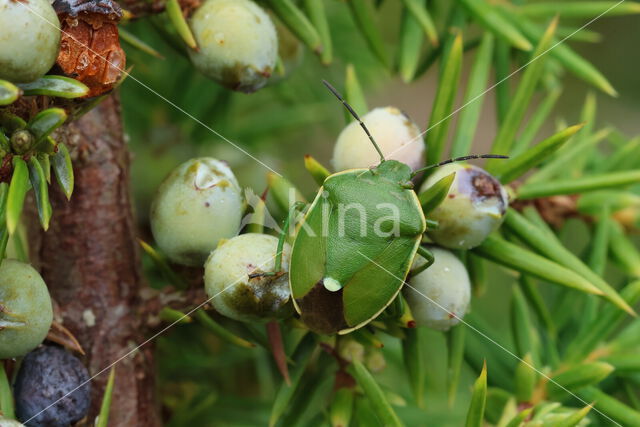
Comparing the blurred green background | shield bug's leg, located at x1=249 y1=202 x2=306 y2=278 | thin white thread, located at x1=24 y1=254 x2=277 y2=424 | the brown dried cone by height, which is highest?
the brown dried cone

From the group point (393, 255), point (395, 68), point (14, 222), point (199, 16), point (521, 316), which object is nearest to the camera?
point (14, 222)

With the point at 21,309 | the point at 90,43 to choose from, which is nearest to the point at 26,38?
the point at 90,43

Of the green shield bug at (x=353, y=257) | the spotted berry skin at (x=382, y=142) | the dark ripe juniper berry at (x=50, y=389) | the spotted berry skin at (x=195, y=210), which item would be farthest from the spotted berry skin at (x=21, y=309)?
the spotted berry skin at (x=382, y=142)

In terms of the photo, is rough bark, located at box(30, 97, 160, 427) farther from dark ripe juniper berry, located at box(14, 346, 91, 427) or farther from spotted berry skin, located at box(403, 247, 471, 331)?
spotted berry skin, located at box(403, 247, 471, 331)

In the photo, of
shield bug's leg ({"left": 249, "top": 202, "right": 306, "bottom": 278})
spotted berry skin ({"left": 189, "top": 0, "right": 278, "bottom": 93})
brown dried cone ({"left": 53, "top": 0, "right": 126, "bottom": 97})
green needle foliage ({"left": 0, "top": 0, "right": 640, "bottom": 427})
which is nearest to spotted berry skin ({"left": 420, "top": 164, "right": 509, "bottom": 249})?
green needle foliage ({"left": 0, "top": 0, "right": 640, "bottom": 427})

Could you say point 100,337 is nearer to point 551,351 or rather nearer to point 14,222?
point 14,222

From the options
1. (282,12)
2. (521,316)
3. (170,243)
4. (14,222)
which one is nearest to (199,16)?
(282,12)
